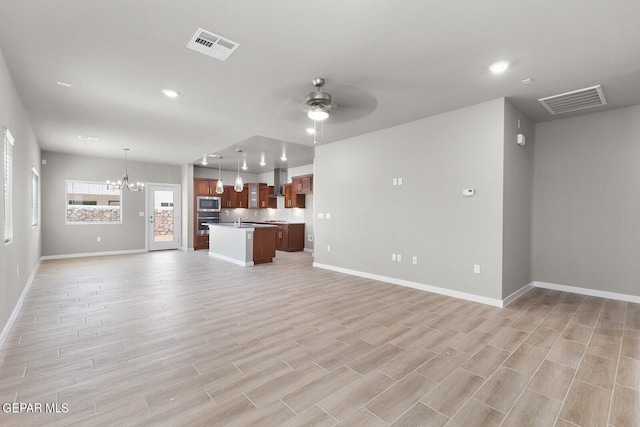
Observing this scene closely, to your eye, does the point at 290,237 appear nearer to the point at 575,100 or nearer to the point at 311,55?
the point at 311,55

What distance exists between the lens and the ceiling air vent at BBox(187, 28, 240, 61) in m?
2.54

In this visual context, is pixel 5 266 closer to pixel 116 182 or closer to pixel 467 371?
pixel 467 371

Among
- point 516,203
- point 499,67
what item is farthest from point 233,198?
point 499,67

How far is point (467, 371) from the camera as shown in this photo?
2.29 meters

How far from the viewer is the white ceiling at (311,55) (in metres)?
2.23

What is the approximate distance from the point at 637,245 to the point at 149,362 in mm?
6103

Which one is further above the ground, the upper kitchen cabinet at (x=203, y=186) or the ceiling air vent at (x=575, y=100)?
the ceiling air vent at (x=575, y=100)

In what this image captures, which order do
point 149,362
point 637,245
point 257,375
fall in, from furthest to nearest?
point 637,245 → point 149,362 → point 257,375

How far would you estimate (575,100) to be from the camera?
3.84 meters

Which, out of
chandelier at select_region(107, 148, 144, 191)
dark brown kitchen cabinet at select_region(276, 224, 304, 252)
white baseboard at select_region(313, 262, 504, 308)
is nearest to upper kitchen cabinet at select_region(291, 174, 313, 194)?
dark brown kitchen cabinet at select_region(276, 224, 304, 252)

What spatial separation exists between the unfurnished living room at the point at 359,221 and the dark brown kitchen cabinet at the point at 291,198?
3.05 meters

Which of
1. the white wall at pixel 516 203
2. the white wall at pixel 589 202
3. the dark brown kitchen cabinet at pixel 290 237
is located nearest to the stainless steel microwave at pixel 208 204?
the dark brown kitchen cabinet at pixel 290 237

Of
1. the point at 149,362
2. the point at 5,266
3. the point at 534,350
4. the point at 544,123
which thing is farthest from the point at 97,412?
the point at 544,123

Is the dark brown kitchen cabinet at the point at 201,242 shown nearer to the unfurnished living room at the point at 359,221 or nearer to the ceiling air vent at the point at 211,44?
the unfurnished living room at the point at 359,221
